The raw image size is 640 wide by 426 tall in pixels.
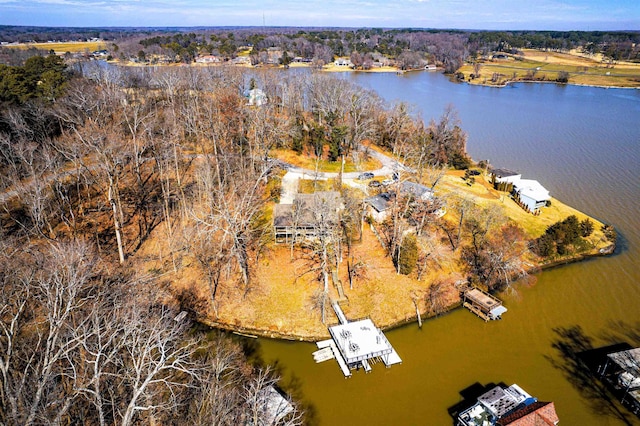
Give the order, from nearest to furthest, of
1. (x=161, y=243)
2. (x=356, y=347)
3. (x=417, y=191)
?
1. (x=356, y=347)
2. (x=161, y=243)
3. (x=417, y=191)

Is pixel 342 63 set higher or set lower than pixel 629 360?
higher

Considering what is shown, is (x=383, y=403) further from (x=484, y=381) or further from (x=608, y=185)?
(x=608, y=185)

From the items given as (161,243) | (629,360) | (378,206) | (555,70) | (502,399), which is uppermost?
(555,70)

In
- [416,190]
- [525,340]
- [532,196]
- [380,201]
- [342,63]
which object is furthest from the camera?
[342,63]

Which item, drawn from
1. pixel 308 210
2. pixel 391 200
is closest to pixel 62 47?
pixel 308 210

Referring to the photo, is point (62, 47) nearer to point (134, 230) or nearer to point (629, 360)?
point (134, 230)

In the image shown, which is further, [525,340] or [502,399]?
[525,340]

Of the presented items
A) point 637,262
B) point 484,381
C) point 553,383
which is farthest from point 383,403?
point 637,262

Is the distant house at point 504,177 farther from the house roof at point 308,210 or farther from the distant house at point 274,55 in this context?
the distant house at point 274,55
